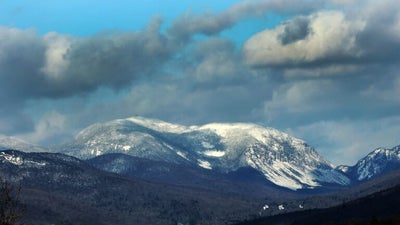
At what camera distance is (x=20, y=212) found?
9006 centimetres

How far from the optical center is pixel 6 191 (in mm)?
87062

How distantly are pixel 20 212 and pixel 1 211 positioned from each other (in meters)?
3.76

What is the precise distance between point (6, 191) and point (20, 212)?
429 cm

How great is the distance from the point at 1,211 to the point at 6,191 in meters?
2.42

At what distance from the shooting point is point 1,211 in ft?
284
